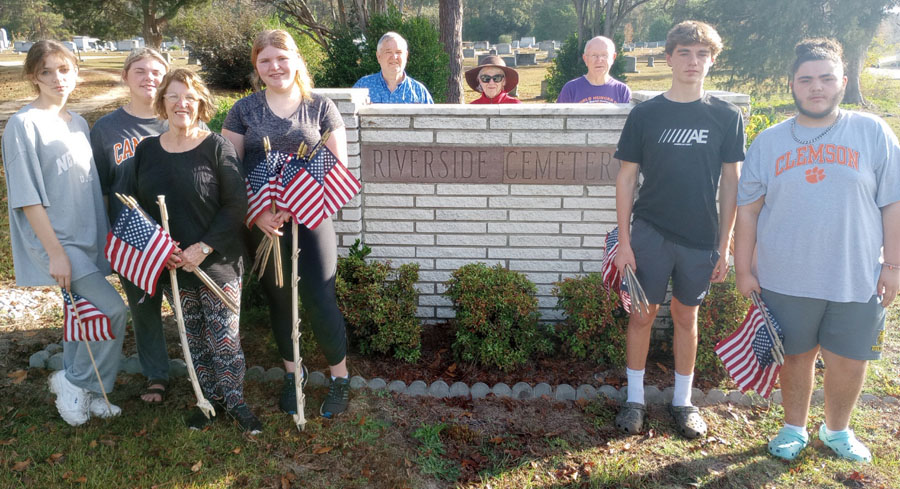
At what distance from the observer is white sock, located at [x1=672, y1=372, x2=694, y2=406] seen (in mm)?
3455

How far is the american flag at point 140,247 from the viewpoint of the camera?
2863mm

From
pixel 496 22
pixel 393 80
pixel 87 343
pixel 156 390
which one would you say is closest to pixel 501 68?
pixel 393 80

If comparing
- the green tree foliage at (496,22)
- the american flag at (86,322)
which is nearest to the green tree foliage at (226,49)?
the american flag at (86,322)

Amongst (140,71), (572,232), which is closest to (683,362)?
(572,232)

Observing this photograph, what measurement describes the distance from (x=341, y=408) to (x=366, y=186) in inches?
58.0

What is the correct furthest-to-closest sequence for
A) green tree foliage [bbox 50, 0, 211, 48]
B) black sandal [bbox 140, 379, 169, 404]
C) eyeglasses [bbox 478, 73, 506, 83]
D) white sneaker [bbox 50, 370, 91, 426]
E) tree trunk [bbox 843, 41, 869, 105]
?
green tree foliage [bbox 50, 0, 211, 48] → tree trunk [bbox 843, 41, 869, 105] → eyeglasses [bbox 478, 73, 506, 83] → black sandal [bbox 140, 379, 169, 404] → white sneaker [bbox 50, 370, 91, 426]

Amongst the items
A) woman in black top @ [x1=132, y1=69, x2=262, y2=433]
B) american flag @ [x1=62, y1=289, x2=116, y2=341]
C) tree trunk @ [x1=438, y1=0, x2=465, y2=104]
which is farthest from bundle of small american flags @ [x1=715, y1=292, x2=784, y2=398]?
tree trunk @ [x1=438, y1=0, x2=465, y2=104]

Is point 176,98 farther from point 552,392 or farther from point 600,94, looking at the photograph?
point 600,94

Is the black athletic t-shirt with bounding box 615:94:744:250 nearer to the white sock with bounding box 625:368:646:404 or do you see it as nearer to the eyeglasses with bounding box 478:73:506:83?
the white sock with bounding box 625:368:646:404

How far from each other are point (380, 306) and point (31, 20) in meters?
46.1

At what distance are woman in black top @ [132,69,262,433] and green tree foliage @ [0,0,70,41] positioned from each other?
42430mm

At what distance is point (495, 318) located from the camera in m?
4.05

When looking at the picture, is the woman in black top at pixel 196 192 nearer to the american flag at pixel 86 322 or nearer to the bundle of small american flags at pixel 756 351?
the american flag at pixel 86 322

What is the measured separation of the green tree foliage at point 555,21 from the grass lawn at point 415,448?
145 ft
